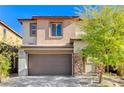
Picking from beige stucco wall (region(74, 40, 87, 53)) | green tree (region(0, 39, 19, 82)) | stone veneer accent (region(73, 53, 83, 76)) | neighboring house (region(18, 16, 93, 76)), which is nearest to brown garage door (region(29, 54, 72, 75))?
neighboring house (region(18, 16, 93, 76))

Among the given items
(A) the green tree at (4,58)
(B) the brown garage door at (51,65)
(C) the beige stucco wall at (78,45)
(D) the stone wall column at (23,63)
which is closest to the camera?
(A) the green tree at (4,58)

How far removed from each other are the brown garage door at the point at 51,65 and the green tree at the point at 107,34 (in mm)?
4528

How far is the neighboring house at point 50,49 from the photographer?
683 inches

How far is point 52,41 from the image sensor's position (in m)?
18.0

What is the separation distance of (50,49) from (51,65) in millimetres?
1176

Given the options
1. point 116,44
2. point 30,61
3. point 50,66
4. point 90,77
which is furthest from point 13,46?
point 116,44

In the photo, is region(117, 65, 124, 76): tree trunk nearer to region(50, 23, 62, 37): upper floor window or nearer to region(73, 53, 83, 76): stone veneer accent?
region(73, 53, 83, 76): stone veneer accent

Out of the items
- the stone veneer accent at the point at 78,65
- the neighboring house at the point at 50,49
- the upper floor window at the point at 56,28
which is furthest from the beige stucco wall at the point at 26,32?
the stone veneer accent at the point at 78,65

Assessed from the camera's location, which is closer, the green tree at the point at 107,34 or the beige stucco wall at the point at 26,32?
the green tree at the point at 107,34

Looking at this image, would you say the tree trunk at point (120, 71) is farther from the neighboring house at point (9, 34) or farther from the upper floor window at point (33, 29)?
the neighboring house at point (9, 34)

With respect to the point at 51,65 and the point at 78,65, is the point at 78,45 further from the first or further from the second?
the point at 51,65

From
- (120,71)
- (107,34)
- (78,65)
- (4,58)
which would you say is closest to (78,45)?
(78,65)

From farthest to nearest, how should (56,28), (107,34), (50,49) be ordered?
(56,28) < (50,49) < (107,34)

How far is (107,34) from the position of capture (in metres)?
12.9
